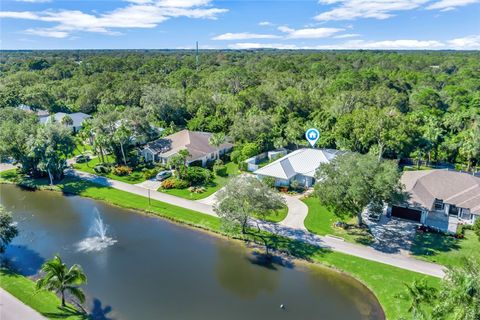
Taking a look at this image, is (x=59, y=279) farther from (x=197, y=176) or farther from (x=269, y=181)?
(x=269, y=181)

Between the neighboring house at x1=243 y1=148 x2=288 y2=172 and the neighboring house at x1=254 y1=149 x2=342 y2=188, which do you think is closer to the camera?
the neighboring house at x1=254 y1=149 x2=342 y2=188

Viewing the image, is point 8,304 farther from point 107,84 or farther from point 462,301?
point 107,84

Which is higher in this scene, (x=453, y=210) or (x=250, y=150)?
(x=250, y=150)

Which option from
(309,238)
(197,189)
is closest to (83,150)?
(197,189)

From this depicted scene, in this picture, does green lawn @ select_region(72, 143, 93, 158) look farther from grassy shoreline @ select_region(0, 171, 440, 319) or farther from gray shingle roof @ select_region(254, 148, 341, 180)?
gray shingle roof @ select_region(254, 148, 341, 180)

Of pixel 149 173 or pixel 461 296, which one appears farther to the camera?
pixel 149 173

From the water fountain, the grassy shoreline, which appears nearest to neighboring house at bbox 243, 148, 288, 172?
the grassy shoreline
